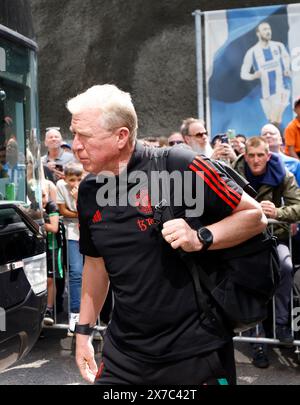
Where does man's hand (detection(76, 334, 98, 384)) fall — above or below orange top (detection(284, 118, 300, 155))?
below

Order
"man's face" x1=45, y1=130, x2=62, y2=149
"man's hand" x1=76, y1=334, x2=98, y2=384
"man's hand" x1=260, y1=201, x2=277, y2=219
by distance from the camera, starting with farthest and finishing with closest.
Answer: "man's face" x1=45, y1=130, x2=62, y2=149
"man's hand" x1=260, y1=201, x2=277, y2=219
"man's hand" x1=76, y1=334, x2=98, y2=384

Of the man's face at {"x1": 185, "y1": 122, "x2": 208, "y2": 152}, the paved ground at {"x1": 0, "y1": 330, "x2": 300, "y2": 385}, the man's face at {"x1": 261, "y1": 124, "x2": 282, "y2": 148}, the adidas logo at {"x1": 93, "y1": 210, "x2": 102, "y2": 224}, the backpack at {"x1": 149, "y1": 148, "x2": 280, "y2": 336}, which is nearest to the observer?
the backpack at {"x1": 149, "y1": 148, "x2": 280, "y2": 336}

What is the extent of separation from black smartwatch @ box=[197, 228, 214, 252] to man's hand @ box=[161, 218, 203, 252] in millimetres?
13

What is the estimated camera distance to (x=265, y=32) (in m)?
10.5

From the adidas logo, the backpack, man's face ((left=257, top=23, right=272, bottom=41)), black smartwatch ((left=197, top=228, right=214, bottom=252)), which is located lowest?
the backpack

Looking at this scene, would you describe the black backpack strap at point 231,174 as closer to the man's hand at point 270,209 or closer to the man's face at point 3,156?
the man's face at point 3,156

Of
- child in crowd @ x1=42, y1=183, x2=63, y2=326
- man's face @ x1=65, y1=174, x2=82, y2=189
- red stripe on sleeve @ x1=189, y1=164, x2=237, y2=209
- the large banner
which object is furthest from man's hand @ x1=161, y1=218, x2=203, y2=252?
the large banner

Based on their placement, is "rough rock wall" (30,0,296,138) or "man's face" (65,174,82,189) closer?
"man's face" (65,174,82,189)

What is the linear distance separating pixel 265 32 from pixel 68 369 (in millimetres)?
6995

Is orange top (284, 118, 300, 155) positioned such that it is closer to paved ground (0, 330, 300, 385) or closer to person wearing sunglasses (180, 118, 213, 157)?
person wearing sunglasses (180, 118, 213, 157)

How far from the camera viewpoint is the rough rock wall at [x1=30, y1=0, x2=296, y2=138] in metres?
16.7

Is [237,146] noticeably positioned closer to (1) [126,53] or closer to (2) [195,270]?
(2) [195,270]

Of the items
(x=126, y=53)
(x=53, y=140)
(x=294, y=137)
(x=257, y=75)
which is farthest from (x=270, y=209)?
(x=126, y=53)
